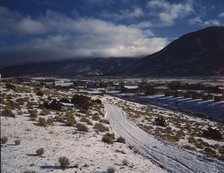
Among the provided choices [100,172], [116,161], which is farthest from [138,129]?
[100,172]

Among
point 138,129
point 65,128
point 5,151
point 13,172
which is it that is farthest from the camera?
point 138,129

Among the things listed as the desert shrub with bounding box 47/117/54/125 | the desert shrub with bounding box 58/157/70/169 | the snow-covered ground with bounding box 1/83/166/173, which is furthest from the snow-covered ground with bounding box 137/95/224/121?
the desert shrub with bounding box 58/157/70/169

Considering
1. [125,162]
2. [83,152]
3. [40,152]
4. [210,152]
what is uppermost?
[40,152]

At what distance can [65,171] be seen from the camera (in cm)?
1230

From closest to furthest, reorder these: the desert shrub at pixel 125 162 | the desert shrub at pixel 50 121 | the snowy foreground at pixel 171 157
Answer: the desert shrub at pixel 125 162 < the snowy foreground at pixel 171 157 < the desert shrub at pixel 50 121

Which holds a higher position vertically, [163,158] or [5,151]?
[5,151]

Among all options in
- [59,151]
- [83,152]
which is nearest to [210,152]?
[83,152]

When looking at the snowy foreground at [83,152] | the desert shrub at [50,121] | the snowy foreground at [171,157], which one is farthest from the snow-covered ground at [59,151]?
the snowy foreground at [171,157]

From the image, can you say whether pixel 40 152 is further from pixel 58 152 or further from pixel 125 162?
pixel 125 162

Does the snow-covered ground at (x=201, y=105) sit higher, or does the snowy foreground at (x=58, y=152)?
the snowy foreground at (x=58, y=152)

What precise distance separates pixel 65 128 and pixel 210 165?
33.9 feet

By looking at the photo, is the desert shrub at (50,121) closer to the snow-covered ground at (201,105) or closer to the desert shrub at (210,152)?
the desert shrub at (210,152)

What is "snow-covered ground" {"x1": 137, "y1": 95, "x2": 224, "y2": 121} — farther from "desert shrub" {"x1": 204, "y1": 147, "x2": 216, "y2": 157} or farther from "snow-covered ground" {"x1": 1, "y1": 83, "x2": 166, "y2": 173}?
"snow-covered ground" {"x1": 1, "y1": 83, "x2": 166, "y2": 173}

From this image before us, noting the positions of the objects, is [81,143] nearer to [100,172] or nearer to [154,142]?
[100,172]
